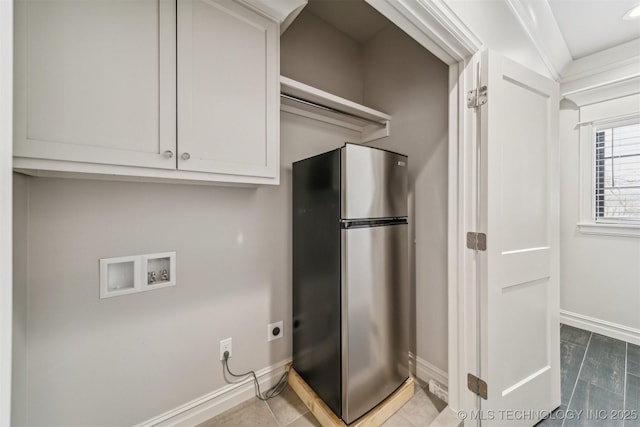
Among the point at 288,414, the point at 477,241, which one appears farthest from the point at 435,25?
the point at 288,414

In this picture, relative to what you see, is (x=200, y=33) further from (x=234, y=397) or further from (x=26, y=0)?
(x=234, y=397)

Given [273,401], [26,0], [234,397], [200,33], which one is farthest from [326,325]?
[26,0]

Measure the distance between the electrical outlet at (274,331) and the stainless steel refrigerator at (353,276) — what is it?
18cm

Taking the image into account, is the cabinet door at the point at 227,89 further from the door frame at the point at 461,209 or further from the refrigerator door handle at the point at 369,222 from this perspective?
the door frame at the point at 461,209

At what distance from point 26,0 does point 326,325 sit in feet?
5.69

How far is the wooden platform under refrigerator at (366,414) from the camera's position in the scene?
4.39 ft

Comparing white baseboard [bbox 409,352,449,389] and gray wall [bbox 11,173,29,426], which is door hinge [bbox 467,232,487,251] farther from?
gray wall [bbox 11,173,29,426]

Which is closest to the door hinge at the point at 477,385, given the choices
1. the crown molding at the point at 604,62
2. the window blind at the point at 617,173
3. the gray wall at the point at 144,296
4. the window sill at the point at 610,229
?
the gray wall at the point at 144,296

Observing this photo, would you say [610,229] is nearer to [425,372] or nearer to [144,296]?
[425,372]

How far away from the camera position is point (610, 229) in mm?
2340

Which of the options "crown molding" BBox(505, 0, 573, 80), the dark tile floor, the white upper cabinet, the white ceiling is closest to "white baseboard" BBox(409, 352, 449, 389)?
the dark tile floor

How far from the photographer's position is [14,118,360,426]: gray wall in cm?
106

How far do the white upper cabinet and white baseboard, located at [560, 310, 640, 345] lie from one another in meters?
3.36

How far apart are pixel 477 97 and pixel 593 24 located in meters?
1.68
